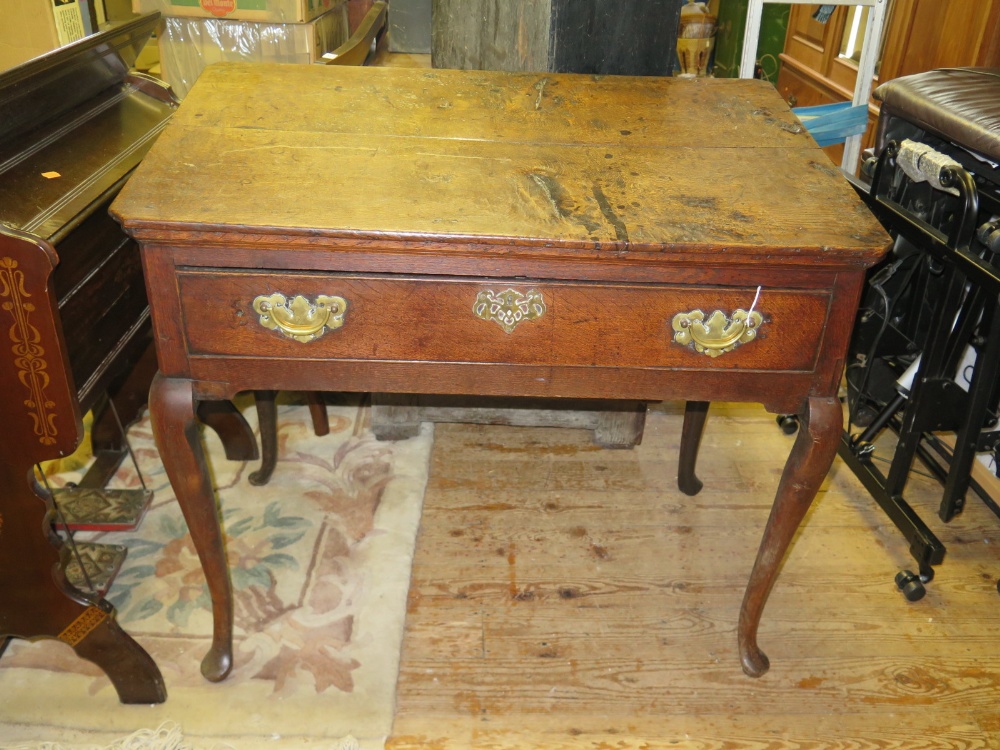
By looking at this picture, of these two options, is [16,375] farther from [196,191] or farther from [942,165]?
[942,165]

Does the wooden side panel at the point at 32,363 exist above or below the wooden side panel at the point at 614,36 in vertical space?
below

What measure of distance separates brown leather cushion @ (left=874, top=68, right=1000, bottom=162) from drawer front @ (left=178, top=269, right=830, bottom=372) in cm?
76

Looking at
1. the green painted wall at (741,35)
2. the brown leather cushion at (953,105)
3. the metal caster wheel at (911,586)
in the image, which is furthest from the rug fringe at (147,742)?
the green painted wall at (741,35)

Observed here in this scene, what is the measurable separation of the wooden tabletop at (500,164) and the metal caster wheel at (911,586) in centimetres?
87

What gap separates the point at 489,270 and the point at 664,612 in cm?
87

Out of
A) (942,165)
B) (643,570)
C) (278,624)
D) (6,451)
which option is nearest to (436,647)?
(278,624)

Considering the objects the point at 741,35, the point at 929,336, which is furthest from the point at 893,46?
the point at 929,336

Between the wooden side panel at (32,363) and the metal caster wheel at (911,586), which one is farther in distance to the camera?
the metal caster wheel at (911,586)

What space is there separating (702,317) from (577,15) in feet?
3.27

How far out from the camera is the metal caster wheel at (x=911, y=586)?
5.49 feet

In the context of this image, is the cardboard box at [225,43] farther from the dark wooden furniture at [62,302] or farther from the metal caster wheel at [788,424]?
the metal caster wheel at [788,424]

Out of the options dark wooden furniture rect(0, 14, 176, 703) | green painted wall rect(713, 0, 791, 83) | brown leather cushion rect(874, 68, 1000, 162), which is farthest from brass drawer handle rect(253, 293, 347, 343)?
green painted wall rect(713, 0, 791, 83)

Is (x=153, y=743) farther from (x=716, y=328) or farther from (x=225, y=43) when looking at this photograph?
(x=225, y=43)

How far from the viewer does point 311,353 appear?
115 cm
